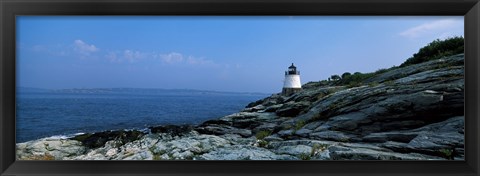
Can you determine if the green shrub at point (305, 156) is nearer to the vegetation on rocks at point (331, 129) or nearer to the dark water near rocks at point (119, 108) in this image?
the vegetation on rocks at point (331, 129)

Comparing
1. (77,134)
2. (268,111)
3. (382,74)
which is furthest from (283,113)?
(77,134)

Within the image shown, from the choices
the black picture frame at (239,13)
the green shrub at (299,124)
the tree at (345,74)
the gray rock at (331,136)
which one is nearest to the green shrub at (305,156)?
the gray rock at (331,136)

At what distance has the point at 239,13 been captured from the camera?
1.30 m

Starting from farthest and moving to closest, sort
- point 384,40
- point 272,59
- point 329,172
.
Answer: point 272,59 → point 384,40 → point 329,172

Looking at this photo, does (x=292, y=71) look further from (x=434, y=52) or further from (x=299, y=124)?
(x=434, y=52)

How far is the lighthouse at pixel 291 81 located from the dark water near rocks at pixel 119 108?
0.26 m

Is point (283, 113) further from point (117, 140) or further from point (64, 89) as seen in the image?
point (64, 89)

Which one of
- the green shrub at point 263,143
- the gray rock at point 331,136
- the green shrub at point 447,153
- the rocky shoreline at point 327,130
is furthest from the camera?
the green shrub at point 263,143

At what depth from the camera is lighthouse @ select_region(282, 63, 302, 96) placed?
93.9 inches

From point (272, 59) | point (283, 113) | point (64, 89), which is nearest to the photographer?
point (64, 89)

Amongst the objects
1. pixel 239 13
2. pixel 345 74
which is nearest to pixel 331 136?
pixel 345 74

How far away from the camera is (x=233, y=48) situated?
8.00ft

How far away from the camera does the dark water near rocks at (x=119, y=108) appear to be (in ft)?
6.39

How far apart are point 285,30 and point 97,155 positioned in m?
1.65
